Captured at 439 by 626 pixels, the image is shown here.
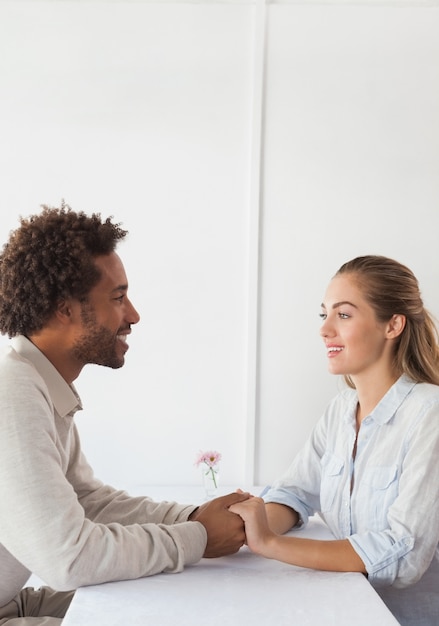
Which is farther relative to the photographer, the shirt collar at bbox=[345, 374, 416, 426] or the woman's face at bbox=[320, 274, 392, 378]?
the woman's face at bbox=[320, 274, 392, 378]

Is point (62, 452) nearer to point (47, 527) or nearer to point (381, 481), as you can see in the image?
point (47, 527)

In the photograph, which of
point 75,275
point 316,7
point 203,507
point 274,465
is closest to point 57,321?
point 75,275

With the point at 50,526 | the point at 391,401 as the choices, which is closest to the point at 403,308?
the point at 391,401

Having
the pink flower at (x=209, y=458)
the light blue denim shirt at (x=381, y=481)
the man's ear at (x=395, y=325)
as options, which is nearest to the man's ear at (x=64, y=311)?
the light blue denim shirt at (x=381, y=481)

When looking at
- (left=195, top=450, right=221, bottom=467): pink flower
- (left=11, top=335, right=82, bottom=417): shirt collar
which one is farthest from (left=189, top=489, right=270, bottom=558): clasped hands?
(left=195, top=450, right=221, bottom=467): pink flower

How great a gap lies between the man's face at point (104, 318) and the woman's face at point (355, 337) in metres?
0.58

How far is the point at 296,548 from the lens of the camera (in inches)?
64.2

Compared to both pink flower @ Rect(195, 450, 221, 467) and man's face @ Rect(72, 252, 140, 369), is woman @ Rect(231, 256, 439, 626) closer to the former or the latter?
man's face @ Rect(72, 252, 140, 369)

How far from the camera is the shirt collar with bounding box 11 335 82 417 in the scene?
66.5 inches

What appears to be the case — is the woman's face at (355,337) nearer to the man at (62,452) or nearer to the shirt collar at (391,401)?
the shirt collar at (391,401)

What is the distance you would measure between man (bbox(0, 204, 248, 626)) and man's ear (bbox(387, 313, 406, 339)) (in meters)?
0.59

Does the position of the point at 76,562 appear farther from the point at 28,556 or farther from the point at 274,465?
the point at 274,465

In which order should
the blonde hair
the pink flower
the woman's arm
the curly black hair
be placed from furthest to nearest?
1. the pink flower
2. the blonde hair
3. the curly black hair
4. the woman's arm

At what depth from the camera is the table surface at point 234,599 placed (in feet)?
4.31
